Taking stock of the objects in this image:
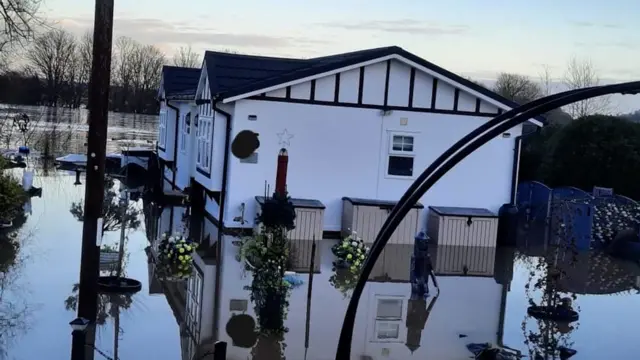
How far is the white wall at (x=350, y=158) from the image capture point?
53.4 ft

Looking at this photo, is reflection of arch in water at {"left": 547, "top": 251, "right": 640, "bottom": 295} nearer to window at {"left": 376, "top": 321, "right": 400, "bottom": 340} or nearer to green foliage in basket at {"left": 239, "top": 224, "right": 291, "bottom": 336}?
window at {"left": 376, "top": 321, "right": 400, "bottom": 340}

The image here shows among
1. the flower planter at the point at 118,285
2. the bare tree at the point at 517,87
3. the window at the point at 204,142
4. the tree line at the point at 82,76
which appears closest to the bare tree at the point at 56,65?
the tree line at the point at 82,76

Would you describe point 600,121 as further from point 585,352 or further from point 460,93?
point 585,352

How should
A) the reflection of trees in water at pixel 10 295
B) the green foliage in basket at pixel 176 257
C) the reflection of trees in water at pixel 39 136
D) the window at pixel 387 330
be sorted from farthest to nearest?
the reflection of trees in water at pixel 39 136 → the green foliage in basket at pixel 176 257 → the window at pixel 387 330 → the reflection of trees in water at pixel 10 295

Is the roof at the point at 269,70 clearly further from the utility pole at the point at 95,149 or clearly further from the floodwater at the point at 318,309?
the utility pole at the point at 95,149

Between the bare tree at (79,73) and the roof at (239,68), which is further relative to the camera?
the bare tree at (79,73)

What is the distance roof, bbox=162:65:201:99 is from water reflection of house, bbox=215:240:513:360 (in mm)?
11987

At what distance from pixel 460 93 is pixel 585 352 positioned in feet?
29.8

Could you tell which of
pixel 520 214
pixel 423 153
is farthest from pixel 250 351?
pixel 520 214

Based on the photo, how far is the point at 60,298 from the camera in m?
9.89

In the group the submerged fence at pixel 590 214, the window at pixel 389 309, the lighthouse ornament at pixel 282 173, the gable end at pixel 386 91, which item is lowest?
the window at pixel 389 309

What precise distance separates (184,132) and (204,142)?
441 cm

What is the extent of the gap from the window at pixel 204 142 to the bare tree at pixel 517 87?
104ft

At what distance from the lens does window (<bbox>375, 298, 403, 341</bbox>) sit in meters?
9.38
